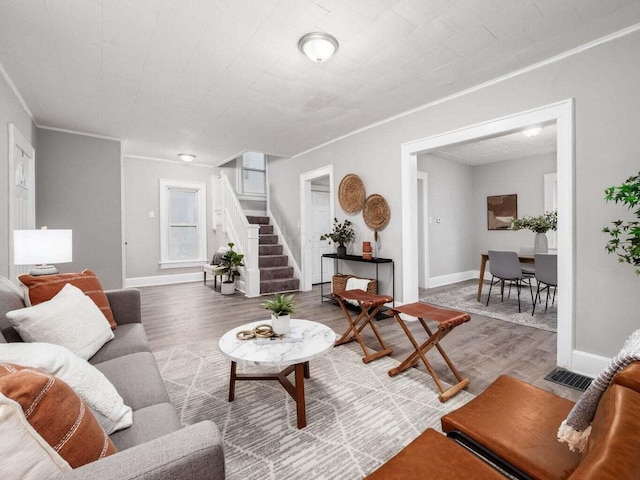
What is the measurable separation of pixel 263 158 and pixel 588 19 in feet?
21.8

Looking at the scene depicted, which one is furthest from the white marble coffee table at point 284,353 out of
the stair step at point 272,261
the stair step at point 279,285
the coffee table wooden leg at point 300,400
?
the stair step at point 272,261

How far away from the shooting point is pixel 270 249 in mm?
6250

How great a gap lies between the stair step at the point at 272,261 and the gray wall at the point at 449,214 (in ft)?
9.70

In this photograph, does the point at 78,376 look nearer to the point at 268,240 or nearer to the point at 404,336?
the point at 404,336

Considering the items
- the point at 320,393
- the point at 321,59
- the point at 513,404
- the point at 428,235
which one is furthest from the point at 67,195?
the point at 428,235

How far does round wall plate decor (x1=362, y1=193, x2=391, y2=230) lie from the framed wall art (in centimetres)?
374

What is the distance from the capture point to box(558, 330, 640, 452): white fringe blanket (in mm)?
834

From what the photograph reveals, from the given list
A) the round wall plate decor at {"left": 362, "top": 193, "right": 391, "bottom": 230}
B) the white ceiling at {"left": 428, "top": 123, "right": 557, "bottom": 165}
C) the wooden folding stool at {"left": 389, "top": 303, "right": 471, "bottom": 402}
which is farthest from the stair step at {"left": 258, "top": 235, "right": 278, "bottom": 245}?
the wooden folding stool at {"left": 389, "top": 303, "right": 471, "bottom": 402}

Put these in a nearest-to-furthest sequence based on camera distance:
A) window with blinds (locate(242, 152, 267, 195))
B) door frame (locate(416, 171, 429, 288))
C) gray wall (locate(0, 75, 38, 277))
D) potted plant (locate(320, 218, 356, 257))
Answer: gray wall (locate(0, 75, 38, 277)) < potted plant (locate(320, 218, 356, 257)) < door frame (locate(416, 171, 429, 288)) < window with blinds (locate(242, 152, 267, 195))

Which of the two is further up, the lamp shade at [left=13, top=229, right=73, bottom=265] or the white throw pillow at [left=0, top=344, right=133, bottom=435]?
the lamp shade at [left=13, top=229, right=73, bottom=265]

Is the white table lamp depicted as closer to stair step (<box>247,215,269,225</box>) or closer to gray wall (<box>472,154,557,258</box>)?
stair step (<box>247,215,269,225</box>)

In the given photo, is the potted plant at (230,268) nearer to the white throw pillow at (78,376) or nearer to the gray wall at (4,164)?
the gray wall at (4,164)

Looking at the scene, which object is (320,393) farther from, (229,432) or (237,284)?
(237,284)

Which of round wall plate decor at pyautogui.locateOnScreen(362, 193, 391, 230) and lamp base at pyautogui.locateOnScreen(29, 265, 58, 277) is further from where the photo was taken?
Answer: round wall plate decor at pyautogui.locateOnScreen(362, 193, 391, 230)
